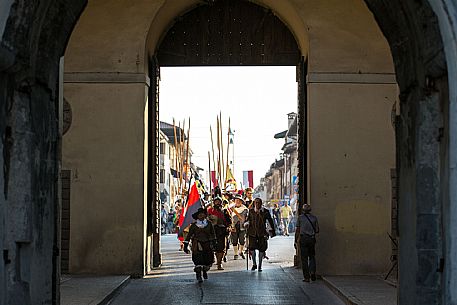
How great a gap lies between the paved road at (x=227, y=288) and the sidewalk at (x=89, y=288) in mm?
186

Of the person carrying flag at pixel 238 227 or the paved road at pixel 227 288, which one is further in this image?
the person carrying flag at pixel 238 227

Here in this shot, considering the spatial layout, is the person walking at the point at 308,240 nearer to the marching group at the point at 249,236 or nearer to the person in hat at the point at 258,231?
the marching group at the point at 249,236

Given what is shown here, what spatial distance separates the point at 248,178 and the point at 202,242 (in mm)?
38136

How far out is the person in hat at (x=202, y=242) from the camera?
709 inches

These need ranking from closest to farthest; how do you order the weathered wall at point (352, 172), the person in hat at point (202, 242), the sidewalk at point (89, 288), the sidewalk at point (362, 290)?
1. the sidewalk at point (362, 290)
2. the sidewalk at point (89, 288)
3. the person in hat at point (202, 242)
4. the weathered wall at point (352, 172)

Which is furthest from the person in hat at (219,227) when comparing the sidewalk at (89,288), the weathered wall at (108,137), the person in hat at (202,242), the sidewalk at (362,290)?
the sidewalk at (362,290)

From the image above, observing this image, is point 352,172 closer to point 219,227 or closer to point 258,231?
point 258,231

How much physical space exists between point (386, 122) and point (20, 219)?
12587mm

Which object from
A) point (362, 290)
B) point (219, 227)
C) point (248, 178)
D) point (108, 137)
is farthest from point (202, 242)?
point (248, 178)

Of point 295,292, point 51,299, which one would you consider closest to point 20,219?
point 51,299

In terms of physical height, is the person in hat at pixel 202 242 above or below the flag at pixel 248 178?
below

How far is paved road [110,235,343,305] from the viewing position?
14438 mm

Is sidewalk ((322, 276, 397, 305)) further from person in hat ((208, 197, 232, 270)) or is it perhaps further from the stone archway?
the stone archway

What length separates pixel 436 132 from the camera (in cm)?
719
